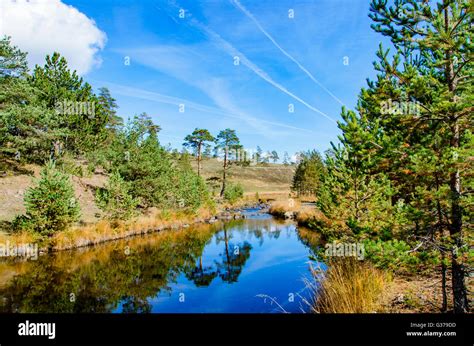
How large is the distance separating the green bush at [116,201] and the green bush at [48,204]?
184 inches

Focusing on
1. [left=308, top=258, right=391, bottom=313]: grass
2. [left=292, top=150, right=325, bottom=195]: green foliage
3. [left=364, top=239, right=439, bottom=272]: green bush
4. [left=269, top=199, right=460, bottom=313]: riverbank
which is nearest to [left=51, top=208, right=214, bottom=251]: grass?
[left=308, top=258, right=391, bottom=313]: grass

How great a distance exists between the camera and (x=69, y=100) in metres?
25.1

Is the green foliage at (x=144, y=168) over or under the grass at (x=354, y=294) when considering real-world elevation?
over

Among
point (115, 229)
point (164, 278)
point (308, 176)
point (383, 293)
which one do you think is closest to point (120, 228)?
point (115, 229)

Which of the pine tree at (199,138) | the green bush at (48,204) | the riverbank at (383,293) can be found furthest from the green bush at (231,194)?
the riverbank at (383,293)

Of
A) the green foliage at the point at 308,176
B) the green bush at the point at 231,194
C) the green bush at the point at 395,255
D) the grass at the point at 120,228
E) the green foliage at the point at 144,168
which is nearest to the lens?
the green bush at the point at 395,255

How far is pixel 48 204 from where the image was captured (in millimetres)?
14812

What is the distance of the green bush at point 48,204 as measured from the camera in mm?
14617

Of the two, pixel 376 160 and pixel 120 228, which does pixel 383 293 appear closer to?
pixel 376 160

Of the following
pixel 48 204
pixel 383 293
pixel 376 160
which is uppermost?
pixel 376 160

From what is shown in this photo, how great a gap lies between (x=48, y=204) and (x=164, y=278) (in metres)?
7.84

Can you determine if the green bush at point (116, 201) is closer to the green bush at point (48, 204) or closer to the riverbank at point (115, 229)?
the riverbank at point (115, 229)

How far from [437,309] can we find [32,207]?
57.9 feet

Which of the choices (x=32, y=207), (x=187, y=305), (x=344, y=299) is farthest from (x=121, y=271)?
(x=344, y=299)
